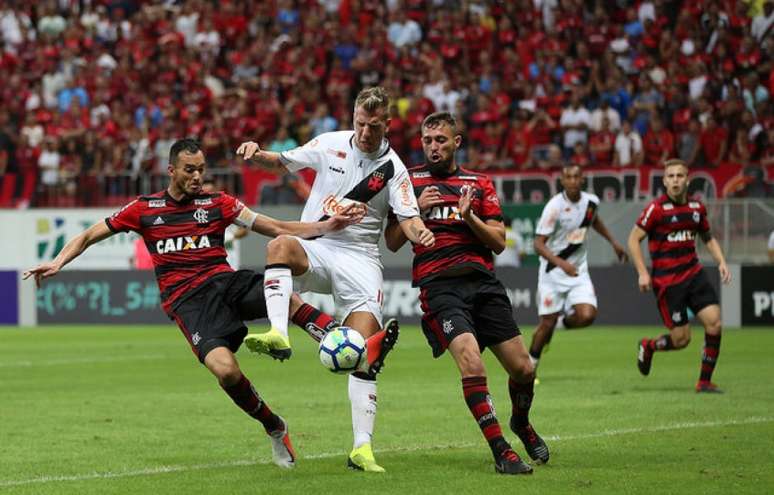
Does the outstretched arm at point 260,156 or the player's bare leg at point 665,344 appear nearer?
the outstretched arm at point 260,156

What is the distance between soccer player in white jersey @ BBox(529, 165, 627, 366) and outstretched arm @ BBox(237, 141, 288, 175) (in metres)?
6.71

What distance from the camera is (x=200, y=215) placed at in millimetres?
9305

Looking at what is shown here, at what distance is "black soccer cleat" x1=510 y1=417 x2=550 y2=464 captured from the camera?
8867 millimetres

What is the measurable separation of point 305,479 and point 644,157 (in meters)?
17.3

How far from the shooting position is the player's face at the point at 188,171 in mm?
9188

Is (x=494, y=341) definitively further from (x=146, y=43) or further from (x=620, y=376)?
(x=146, y=43)

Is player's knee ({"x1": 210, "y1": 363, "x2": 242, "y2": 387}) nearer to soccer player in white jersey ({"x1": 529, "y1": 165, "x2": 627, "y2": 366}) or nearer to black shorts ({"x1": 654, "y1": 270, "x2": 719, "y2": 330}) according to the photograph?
black shorts ({"x1": 654, "y1": 270, "x2": 719, "y2": 330})

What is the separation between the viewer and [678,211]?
555 inches

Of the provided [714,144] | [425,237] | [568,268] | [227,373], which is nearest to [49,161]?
[714,144]

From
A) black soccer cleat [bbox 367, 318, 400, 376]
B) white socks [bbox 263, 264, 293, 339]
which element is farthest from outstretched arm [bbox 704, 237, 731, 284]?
white socks [bbox 263, 264, 293, 339]

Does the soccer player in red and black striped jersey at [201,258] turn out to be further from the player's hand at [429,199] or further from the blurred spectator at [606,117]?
the blurred spectator at [606,117]

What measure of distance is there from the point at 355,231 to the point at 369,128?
0.75 m

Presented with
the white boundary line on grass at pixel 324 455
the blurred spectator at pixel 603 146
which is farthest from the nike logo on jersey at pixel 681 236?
the blurred spectator at pixel 603 146

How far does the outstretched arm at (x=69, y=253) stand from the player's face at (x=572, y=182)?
7.54 metres
